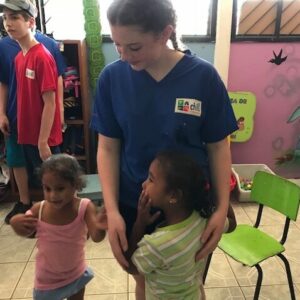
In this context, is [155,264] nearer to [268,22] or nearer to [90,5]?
[90,5]

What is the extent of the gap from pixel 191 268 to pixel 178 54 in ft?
2.01

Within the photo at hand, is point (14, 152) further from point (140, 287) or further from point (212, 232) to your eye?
point (212, 232)

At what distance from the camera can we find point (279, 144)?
3035 mm

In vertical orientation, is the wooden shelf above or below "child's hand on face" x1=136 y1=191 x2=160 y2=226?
below

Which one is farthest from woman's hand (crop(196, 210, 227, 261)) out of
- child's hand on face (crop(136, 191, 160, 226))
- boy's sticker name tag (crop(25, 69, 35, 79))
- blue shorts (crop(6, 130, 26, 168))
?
blue shorts (crop(6, 130, 26, 168))

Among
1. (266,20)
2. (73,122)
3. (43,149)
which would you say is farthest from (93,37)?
(266,20)

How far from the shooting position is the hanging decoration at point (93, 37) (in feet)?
8.46

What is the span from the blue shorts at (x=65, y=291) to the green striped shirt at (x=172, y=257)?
376mm

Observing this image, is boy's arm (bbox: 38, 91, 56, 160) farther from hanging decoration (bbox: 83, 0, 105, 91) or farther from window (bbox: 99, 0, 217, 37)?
window (bbox: 99, 0, 217, 37)

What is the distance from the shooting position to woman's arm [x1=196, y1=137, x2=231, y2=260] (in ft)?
3.12

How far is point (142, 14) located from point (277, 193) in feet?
3.68

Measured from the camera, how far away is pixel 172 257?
92 cm

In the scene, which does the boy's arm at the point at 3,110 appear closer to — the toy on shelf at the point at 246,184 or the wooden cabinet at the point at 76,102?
the wooden cabinet at the point at 76,102

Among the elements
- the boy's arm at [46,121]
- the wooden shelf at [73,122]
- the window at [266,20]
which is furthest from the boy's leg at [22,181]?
the window at [266,20]
